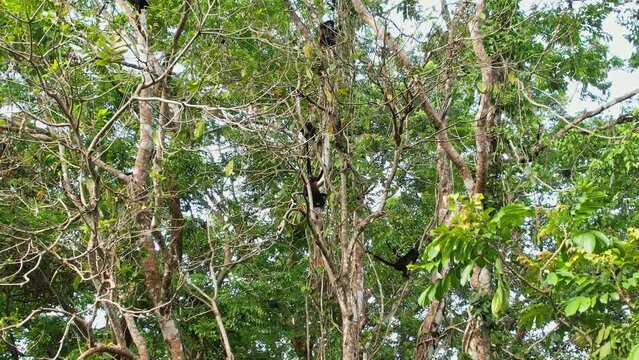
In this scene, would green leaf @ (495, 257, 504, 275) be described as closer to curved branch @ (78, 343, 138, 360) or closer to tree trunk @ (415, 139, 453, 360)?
curved branch @ (78, 343, 138, 360)

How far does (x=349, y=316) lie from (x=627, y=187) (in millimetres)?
4195

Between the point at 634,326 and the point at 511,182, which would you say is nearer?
the point at 634,326

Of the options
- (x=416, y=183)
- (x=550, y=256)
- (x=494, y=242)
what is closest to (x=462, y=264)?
(x=494, y=242)

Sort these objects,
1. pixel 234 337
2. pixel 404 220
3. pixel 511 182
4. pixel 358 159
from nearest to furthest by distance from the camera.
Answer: pixel 511 182 → pixel 358 159 → pixel 234 337 → pixel 404 220

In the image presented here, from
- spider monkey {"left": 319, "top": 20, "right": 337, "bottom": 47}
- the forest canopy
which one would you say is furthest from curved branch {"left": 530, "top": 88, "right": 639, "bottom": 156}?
spider monkey {"left": 319, "top": 20, "right": 337, "bottom": 47}

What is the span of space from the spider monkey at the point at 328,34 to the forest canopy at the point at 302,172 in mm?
18

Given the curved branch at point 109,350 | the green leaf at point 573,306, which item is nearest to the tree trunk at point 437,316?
the curved branch at point 109,350

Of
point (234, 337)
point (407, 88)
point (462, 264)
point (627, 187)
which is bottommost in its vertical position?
point (234, 337)

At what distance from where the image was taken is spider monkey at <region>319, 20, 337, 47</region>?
5.52 metres

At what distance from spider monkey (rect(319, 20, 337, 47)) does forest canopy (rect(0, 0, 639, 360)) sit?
0.02 m

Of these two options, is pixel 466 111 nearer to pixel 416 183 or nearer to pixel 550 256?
pixel 416 183

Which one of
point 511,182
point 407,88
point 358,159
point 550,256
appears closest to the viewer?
point 550,256

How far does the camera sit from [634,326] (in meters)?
2.87

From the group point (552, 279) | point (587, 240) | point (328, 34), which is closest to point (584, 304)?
point (552, 279)
